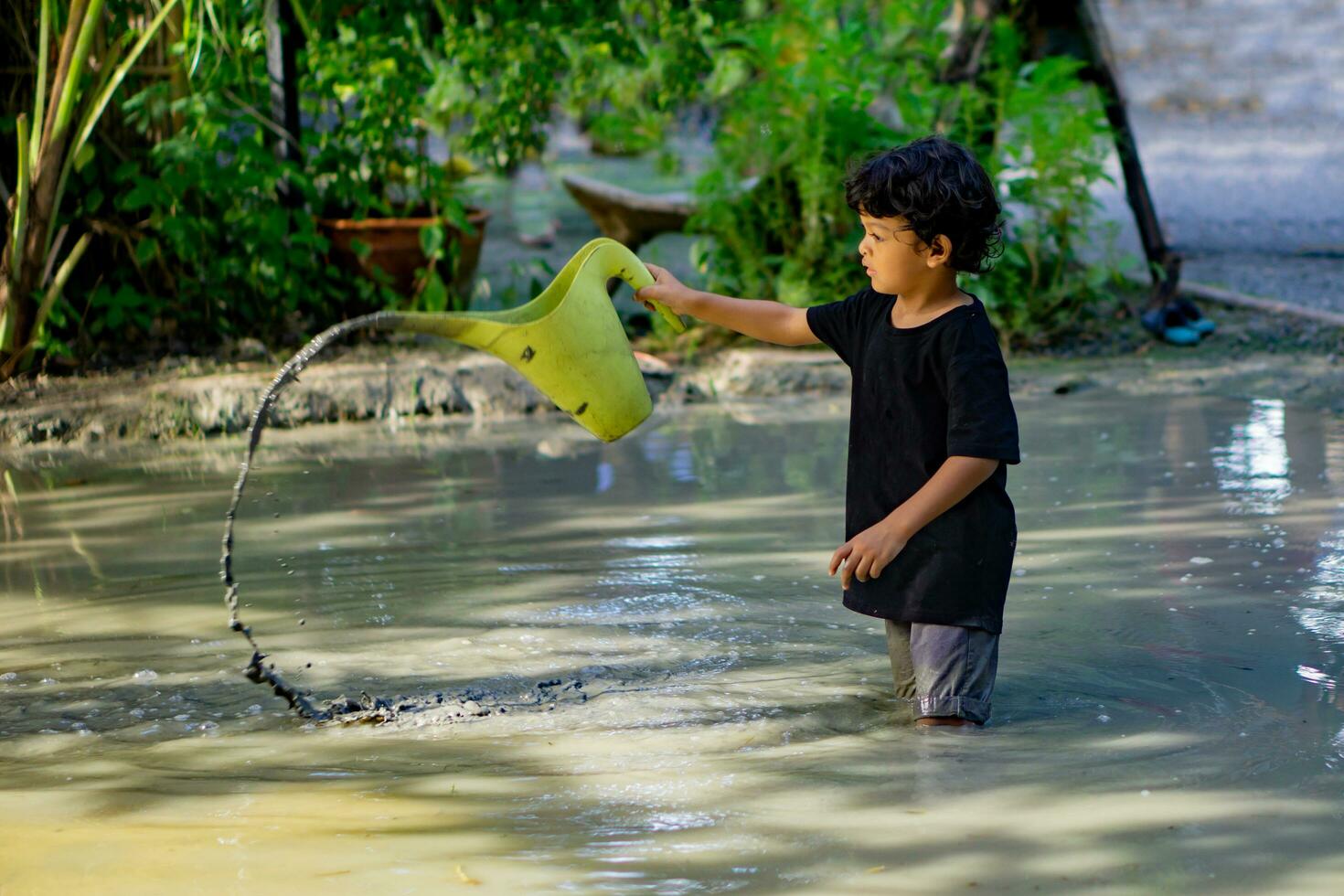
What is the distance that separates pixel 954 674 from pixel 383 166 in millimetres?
4586

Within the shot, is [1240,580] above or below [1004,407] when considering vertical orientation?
below

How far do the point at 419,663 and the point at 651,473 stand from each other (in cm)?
161

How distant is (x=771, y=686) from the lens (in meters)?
2.63

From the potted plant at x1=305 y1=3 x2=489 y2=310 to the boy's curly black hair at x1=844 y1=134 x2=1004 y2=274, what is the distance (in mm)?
4046

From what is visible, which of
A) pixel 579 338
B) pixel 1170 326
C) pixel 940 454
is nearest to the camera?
pixel 940 454

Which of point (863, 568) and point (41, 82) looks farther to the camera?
point (41, 82)

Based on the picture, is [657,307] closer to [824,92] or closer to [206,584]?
[206,584]

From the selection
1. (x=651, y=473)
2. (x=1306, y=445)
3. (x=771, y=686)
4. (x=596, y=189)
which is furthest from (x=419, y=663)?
(x=596, y=189)

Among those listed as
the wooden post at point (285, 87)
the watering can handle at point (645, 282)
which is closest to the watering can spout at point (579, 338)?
the watering can handle at point (645, 282)

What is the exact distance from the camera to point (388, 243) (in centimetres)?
637

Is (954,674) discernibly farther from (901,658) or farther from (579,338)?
(579,338)

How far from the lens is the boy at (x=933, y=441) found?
7.51ft

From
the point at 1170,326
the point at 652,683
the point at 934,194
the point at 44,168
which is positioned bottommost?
the point at 652,683

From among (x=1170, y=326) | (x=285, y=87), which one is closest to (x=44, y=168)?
(x=285, y=87)
